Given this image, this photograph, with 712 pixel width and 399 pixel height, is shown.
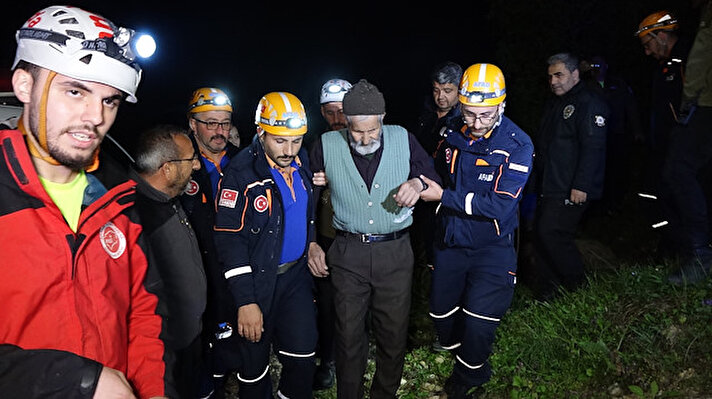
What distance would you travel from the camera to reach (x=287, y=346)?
383cm

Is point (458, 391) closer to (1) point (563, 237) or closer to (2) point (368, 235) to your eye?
(2) point (368, 235)

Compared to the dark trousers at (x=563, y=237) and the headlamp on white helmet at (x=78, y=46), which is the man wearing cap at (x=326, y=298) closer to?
the dark trousers at (x=563, y=237)

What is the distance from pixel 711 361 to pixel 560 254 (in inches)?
75.9

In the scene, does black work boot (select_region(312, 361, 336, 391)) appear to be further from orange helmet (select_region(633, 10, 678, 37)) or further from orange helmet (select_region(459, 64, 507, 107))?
orange helmet (select_region(633, 10, 678, 37))

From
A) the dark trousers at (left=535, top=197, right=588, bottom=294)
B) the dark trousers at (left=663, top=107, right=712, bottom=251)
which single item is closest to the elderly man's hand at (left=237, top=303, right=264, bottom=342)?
the dark trousers at (left=535, top=197, right=588, bottom=294)

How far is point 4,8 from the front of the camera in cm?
1249

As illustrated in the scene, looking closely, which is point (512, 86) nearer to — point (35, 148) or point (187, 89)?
point (35, 148)

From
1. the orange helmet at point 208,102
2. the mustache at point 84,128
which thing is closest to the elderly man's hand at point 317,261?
the orange helmet at point 208,102

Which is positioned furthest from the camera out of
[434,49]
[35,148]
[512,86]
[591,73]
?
[434,49]

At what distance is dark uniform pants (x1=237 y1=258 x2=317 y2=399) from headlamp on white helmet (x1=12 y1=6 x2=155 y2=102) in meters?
2.18

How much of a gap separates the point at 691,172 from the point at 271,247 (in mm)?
3715

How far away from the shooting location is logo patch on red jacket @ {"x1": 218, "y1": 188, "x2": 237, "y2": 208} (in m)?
3.61

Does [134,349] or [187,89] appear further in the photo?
[187,89]

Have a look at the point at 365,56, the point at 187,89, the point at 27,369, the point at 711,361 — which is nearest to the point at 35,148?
the point at 27,369
